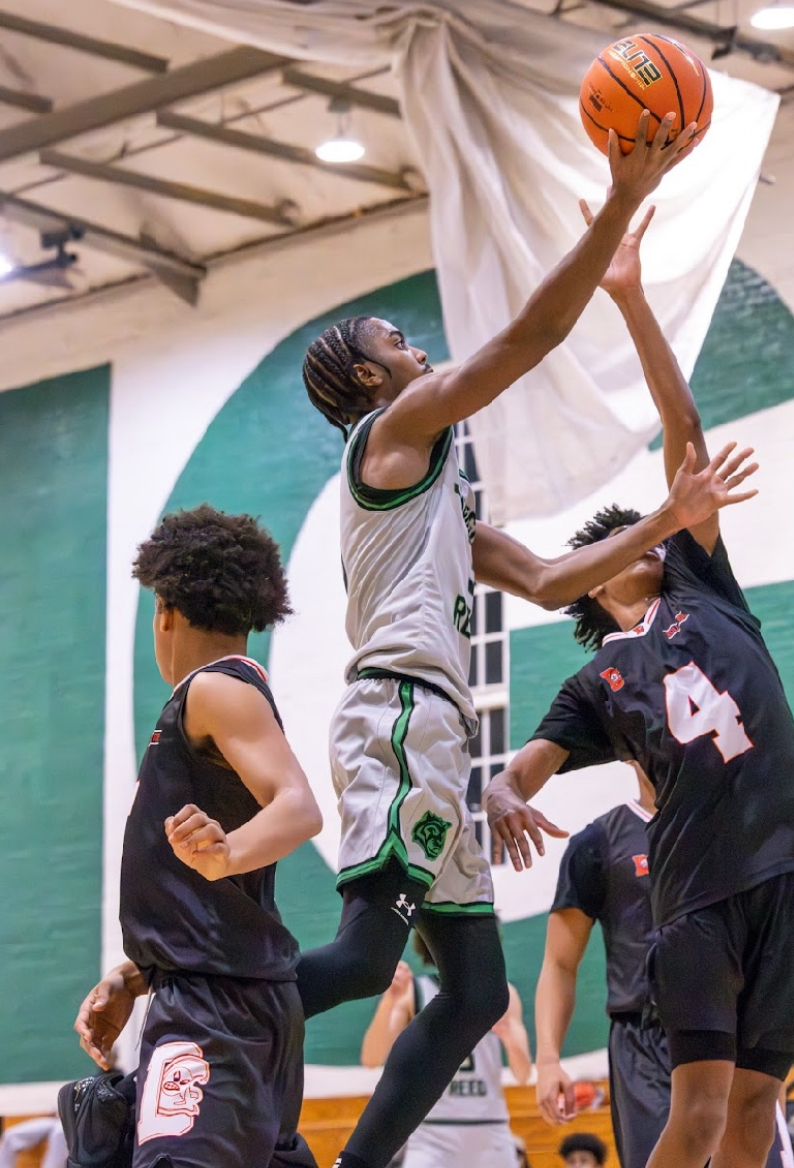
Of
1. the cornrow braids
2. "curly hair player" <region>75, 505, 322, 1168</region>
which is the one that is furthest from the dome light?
"curly hair player" <region>75, 505, 322, 1168</region>

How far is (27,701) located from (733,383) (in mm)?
5206

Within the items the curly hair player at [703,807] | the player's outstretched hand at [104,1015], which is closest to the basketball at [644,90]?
the curly hair player at [703,807]

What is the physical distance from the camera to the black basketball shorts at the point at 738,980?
3443 mm

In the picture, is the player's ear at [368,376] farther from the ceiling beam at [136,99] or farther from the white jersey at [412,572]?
the ceiling beam at [136,99]

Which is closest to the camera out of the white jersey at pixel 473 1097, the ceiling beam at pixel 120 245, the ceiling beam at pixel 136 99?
the white jersey at pixel 473 1097

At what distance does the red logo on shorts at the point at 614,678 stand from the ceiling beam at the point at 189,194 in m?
6.90

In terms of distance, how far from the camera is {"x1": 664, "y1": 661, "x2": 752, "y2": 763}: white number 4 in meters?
3.64

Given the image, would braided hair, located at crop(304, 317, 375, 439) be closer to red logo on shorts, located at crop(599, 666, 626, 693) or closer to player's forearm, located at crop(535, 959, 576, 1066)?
red logo on shorts, located at crop(599, 666, 626, 693)

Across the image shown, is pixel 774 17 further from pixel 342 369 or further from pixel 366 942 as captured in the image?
pixel 366 942

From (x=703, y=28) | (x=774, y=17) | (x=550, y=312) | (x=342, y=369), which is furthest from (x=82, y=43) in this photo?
(x=550, y=312)

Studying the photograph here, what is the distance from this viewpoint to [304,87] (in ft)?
29.3

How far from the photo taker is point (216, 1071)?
8.94 feet

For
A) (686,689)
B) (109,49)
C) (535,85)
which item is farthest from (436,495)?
(109,49)

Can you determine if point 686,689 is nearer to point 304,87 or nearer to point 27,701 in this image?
point 304,87
